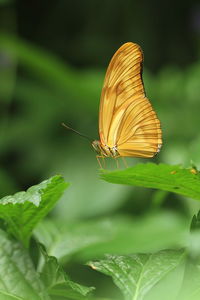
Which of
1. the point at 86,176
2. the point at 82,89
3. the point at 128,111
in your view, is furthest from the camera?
the point at 82,89

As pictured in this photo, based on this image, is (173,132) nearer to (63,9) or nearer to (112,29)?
(112,29)

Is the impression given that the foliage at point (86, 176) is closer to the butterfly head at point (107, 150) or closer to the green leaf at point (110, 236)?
the green leaf at point (110, 236)

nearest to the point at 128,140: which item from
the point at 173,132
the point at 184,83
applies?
the point at 173,132

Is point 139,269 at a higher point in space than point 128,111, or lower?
lower

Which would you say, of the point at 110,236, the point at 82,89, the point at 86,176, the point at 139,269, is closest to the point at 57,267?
the point at 139,269

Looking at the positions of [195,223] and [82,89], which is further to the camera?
[82,89]

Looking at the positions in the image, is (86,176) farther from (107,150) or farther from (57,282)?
(57,282)

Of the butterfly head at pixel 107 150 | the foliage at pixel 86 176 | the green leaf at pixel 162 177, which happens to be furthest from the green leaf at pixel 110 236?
the green leaf at pixel 162 177
